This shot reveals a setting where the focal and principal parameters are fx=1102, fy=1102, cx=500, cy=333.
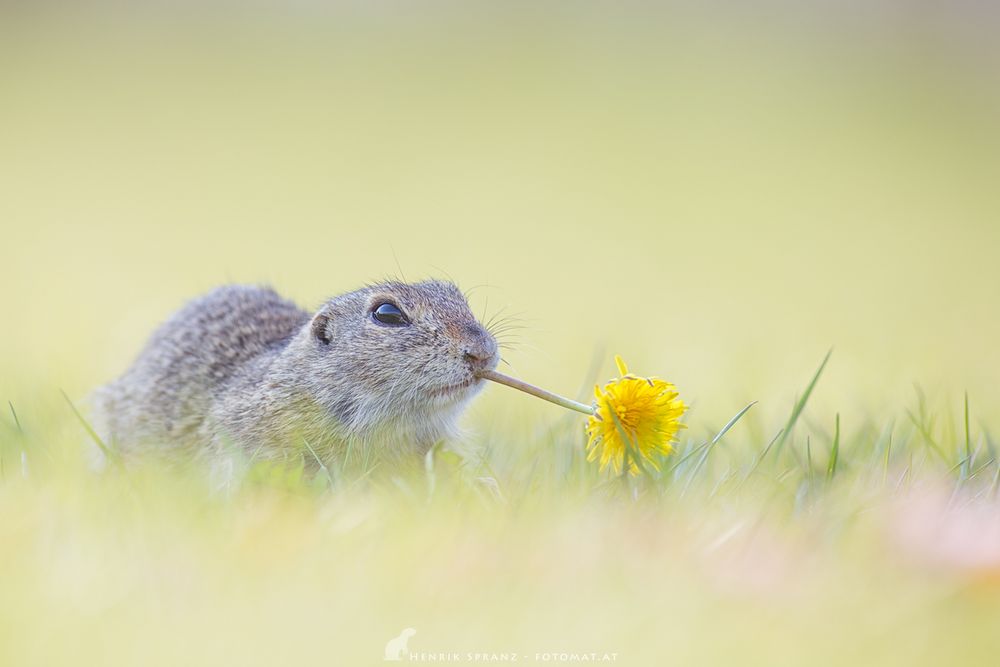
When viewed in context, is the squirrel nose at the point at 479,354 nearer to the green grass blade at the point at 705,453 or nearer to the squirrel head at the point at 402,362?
the squirrel head at the point at 402,362

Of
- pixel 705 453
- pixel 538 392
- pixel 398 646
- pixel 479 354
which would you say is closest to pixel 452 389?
pixel 479 354

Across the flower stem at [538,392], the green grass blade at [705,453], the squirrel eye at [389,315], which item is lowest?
the green grass blade at [705,453]

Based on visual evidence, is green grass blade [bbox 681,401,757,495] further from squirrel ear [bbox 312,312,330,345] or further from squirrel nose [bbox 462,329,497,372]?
squirrel ear [bbox 312,312,330,345]

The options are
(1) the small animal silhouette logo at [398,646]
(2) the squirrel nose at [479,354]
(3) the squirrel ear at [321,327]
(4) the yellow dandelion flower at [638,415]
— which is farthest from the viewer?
(3) the squirrel ear at [321,327]

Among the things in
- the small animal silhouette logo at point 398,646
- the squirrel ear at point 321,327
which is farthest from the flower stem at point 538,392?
the small animal silhouette logo at point 398,646

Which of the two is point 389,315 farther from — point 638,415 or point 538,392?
point 638,415

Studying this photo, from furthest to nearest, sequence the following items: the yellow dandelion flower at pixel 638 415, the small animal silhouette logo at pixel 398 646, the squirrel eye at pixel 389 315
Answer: the squirrel eye at pixel 389 315
the yellow dandelion flower at pixel 638 415
the small animal silhouette logo at pixel 398 646

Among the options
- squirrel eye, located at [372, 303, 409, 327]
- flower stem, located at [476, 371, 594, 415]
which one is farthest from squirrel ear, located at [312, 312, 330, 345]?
flower stem, located at [476, 371, 594, 415]
